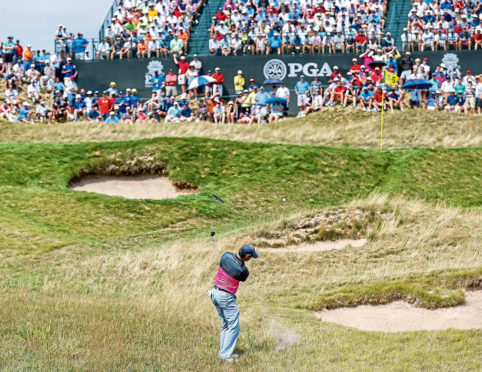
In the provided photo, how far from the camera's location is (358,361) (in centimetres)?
1510

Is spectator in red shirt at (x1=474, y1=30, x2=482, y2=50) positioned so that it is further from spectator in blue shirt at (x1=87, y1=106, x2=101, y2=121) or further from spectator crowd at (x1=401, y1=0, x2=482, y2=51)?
spectator in blue shirt at (x1=87, y1=106, x2=101, y2=121)

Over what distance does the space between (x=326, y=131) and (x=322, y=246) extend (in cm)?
1315

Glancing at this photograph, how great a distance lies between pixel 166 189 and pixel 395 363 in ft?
70.3

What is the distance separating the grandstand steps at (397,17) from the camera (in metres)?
46.6

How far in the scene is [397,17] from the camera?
47.8 meters

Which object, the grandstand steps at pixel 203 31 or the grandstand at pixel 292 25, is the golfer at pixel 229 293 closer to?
the grandstand at pixel 292 25

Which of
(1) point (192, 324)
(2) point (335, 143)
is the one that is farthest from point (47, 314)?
(2) point (335, 143)

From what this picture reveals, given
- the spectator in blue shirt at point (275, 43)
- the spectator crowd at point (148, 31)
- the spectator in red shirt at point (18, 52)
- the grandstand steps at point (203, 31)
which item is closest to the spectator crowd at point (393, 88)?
the spectator in blue shirt at point (275, 43)

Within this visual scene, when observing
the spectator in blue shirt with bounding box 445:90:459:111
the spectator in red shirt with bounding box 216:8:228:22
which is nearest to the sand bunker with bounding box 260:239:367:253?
the spectator in blue shirt with bounding box 445:90:459:111

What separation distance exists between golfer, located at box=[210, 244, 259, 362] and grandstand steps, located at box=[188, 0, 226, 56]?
111 feet

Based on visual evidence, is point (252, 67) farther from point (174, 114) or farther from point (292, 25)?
point (174, 114)

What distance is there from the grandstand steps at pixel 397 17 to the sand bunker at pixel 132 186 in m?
17.5

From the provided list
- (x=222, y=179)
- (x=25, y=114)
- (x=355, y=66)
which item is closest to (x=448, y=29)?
(x=355, y=66)

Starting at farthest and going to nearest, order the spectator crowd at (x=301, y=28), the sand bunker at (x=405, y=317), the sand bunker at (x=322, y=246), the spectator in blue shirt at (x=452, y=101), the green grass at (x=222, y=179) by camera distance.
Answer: the spectator crowd at (x=301, y=28) < the spectator in blue shirt at (x=452, y=101) < the green grass at (x=222, y=179) < the sand bunker at (x=322, y=246) < the sand bunker at (x=405, y=317)
